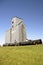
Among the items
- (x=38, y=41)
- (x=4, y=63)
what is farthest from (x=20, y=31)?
(x=4, y=63)

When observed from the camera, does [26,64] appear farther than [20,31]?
No

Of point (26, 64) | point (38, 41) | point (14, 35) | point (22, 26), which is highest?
point (22, 26)

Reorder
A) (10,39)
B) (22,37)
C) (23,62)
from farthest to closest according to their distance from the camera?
(10,39) < (22,37) < (23,62)

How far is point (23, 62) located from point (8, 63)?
96.3 inches

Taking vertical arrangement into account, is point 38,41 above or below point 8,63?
above

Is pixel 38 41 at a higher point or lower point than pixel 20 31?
lower

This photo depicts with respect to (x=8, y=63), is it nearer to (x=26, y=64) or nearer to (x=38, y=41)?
(x=26, y=64)

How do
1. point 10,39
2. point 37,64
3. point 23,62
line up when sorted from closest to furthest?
point 37,64 < point 23,62 < point 10,39

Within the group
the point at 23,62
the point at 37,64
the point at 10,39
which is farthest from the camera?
the point at 10,39

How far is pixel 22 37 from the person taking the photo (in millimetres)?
130250

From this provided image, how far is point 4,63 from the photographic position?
22.5m

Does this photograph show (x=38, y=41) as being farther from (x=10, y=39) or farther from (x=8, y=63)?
(x=10, y=39)

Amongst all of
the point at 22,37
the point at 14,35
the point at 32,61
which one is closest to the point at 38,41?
the point at 32,61

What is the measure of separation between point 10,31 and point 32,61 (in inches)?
4847
